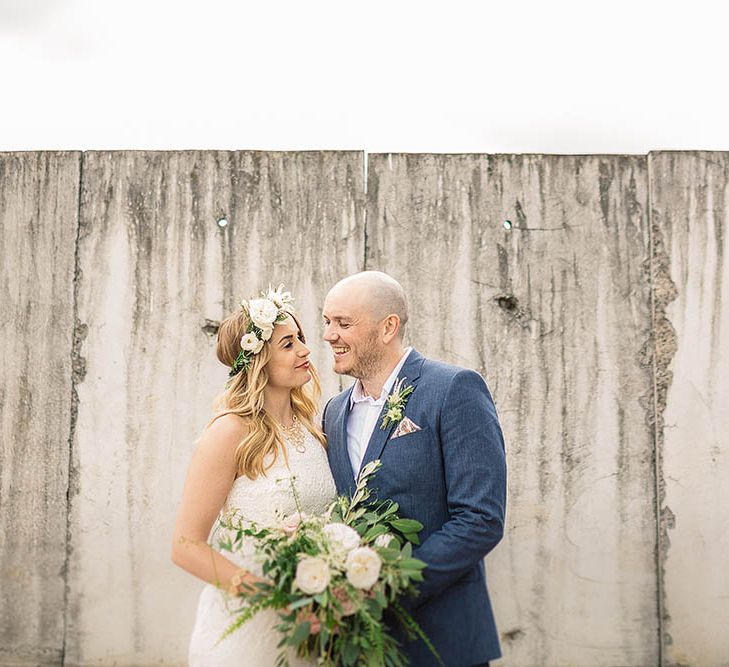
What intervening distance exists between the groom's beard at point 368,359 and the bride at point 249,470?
1.05ft

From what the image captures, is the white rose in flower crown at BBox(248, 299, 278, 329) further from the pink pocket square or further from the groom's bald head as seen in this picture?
the pink pocket square

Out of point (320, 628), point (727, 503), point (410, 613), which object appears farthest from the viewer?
point (727, 503)

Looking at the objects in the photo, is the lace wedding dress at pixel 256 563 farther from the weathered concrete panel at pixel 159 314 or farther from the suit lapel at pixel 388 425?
the weathered concrete panel at pixel 159 314

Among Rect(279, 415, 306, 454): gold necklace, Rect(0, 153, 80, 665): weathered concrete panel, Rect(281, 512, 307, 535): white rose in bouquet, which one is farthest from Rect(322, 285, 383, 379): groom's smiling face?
Rect(0, 153, 80, 665): weathered concrete panel

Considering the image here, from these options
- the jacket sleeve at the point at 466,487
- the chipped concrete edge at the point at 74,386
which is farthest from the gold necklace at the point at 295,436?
the chipped concrete edge at the point at 74,386

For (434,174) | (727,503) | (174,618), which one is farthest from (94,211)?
(727,503)

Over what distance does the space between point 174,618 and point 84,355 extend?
1502mm

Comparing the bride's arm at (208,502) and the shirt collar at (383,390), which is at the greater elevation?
the shirt collar at (383,390)

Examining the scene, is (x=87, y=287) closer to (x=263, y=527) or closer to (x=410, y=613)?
(x=263, y=527)

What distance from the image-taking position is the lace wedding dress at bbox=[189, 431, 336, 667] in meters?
2.76

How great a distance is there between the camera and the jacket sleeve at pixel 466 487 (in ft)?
8.11

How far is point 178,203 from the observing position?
453 centimetres

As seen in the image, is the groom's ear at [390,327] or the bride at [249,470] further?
the groom's ear at [390,327]

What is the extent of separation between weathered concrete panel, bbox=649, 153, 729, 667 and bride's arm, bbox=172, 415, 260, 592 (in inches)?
99.5
